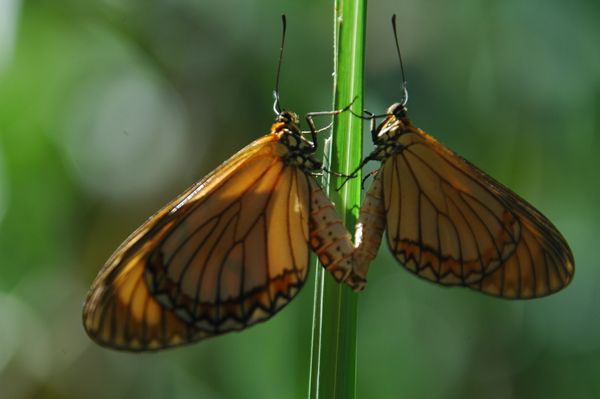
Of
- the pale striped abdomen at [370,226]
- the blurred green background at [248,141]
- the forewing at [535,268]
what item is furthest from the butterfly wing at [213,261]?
the blurred green background at [248,141]

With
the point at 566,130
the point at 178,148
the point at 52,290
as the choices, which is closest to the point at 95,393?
the point at 52,290

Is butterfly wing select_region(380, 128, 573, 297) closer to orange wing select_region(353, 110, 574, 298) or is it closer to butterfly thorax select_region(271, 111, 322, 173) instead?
orange wing select_region(353, 110, 574, 298)

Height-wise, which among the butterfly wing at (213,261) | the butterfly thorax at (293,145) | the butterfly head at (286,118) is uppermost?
the butterfly head at (286,118)

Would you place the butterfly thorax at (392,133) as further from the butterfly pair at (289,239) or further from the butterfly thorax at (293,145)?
the butterfly thorax at (293,145)

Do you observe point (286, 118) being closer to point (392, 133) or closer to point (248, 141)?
point (392, 133)

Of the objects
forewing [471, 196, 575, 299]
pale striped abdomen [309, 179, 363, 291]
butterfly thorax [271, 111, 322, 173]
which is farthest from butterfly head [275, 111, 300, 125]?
forewing [471, 196, 575, 299]

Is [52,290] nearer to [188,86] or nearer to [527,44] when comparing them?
[188,86]
